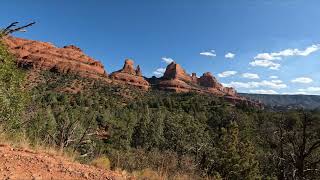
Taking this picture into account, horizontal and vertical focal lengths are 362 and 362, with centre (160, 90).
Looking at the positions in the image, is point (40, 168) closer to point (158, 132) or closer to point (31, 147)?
point (31, 147)

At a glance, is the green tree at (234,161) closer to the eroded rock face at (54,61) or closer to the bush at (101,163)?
the bush at (101,163)

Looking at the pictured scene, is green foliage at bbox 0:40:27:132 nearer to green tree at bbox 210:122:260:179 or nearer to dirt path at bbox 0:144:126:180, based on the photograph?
dirt path at bbox 0:144:126:180

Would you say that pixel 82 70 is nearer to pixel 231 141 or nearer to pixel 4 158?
pixel 231 141

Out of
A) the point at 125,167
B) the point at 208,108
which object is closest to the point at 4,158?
the point at 125,167

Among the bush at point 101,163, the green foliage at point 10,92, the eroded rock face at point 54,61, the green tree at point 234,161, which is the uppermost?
the eroded rock face at point 54,61

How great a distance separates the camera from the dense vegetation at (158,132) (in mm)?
11312

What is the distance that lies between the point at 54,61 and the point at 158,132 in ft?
383

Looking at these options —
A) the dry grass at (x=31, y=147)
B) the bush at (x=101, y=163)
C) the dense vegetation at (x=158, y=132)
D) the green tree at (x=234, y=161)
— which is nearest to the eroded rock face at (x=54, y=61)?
the dense vegetation at (x=158, y=132)

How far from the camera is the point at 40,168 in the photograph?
6.34 m

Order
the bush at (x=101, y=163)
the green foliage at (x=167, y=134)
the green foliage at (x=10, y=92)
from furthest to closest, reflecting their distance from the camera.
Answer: the green foliage at (x=167, y=134), the green foliage at (x=10, y=92), the bush at (x=101, y=163)

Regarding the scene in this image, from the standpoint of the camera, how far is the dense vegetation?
11.3 metres

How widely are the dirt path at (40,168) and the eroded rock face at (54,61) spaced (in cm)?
15106

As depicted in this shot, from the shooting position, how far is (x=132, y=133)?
74.1m

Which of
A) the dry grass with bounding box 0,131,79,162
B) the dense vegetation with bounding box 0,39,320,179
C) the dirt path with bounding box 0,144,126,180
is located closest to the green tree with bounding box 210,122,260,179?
the dense vegetation with bounding box 0,39,320,179
